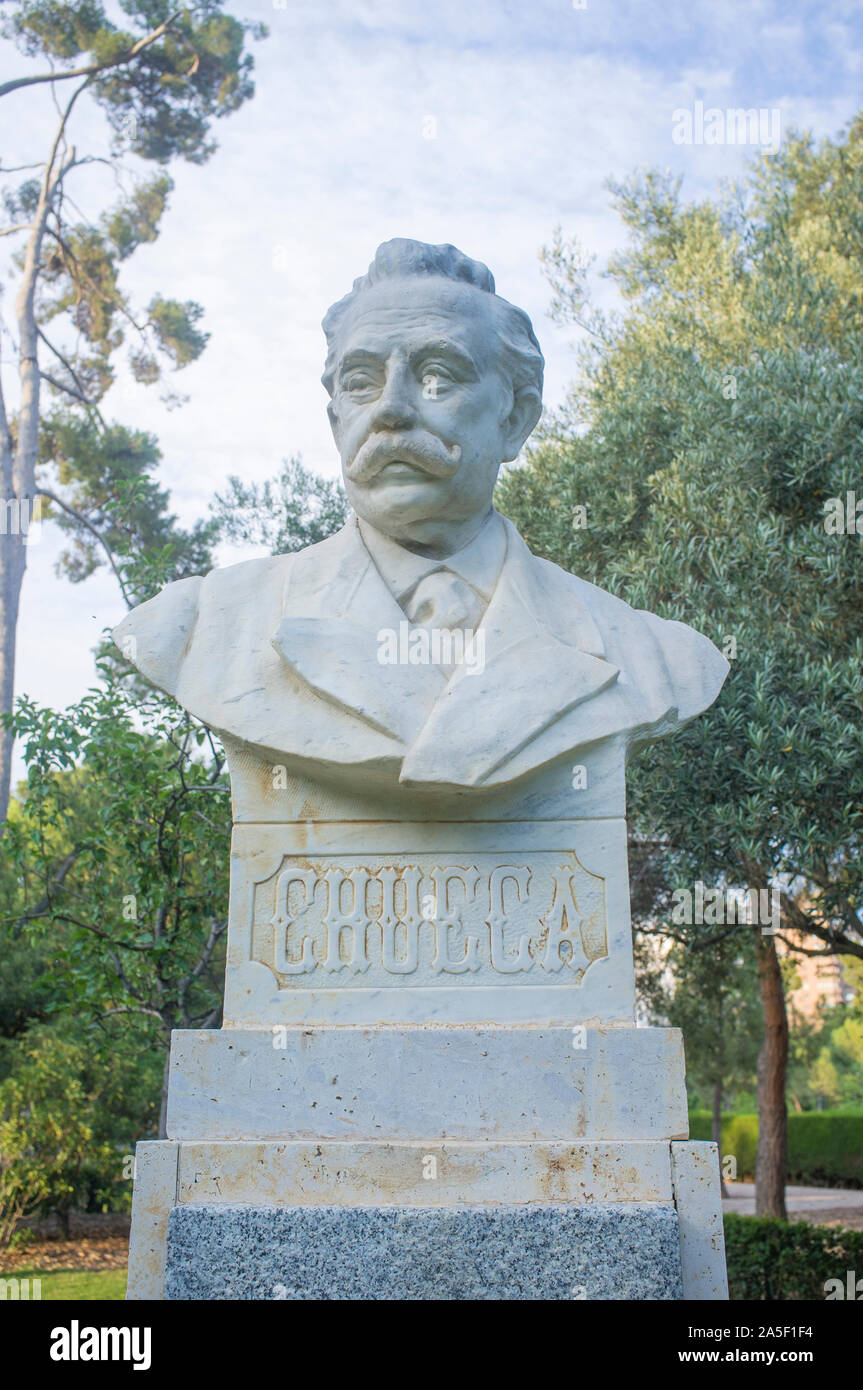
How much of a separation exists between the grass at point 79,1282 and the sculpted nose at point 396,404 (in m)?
8.15

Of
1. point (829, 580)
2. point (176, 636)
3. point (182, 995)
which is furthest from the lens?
point (829, 580)

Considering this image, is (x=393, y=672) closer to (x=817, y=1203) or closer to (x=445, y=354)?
(x=445, y=354)

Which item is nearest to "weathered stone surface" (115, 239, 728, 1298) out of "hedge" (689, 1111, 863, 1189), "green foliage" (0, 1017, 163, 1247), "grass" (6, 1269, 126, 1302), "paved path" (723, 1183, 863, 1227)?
"grass" (6, 1269, 126, 1302)

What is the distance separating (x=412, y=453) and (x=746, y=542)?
426 centimetres

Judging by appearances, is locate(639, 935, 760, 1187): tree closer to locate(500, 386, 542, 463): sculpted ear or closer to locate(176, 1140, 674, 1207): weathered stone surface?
locate(176, 1140, 674, 1207): weathered stone surface

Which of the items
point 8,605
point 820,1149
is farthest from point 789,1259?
point 820,1149

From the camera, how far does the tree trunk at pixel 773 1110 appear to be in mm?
11016

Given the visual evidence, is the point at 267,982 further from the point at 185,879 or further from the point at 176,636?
the point at 185,879

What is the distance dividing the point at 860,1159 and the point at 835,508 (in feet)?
67.8

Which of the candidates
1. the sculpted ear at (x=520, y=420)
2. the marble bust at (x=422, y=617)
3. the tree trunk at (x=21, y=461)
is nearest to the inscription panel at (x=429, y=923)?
the marble bust at (x=422, y=617)

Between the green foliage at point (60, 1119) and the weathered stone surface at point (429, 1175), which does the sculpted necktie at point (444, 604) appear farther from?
the green foliage at point (60, 1119)

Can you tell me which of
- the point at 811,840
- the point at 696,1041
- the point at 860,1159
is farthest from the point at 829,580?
the point at 860,1159

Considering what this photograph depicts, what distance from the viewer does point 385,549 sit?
3693mm

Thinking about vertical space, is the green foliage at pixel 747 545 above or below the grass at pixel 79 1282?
above
